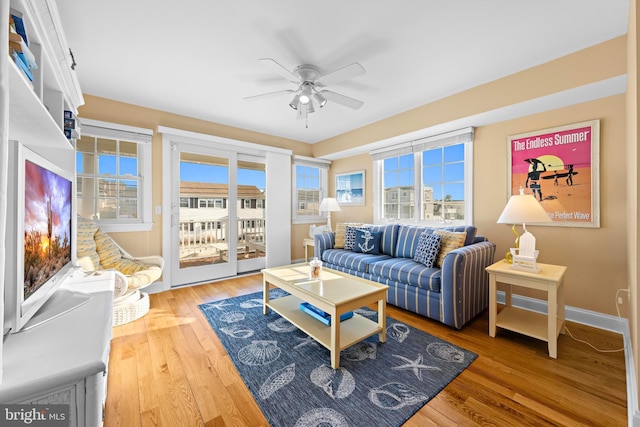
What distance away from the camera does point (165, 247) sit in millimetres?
3457

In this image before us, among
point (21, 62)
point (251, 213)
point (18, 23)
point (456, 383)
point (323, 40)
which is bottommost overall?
point (456, 383)

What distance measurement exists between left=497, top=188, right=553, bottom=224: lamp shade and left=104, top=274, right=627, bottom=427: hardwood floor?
40.3 inches

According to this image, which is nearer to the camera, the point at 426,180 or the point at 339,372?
the point at 339,372

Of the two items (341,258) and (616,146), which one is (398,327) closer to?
(341,258)

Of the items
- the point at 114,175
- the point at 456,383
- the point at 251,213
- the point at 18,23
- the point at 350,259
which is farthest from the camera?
the point at 251,213

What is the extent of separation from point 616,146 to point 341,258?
2901mm

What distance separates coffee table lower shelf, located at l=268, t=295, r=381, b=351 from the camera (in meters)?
1.90

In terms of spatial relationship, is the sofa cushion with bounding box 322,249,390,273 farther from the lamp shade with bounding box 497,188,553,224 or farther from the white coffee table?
the lamp shade with bounding box 497,188,553,224

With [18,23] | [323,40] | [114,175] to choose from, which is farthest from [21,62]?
[114,175]

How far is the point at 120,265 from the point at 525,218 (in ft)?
13.1

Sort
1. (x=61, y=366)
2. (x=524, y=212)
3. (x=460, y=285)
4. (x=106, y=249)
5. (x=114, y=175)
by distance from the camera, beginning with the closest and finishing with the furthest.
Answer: (x=61, y=366) < (x=524, y=212) < (x=460, y=285) < (x=106, y=249) < (x=114, y=175)

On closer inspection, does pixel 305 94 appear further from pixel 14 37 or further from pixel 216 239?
pixel 216 239

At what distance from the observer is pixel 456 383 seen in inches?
65.4

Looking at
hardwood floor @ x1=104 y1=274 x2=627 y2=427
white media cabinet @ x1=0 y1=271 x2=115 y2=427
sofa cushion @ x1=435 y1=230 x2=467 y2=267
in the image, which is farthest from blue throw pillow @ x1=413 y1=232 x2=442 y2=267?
white media cabinet @ x1=0 y1=271 x2=115 y2=427
